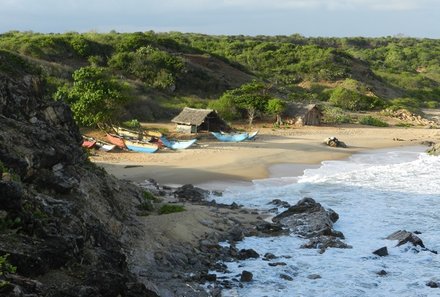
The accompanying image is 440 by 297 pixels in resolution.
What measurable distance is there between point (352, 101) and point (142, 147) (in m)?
28.8

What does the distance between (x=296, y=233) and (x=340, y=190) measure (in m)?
7.02

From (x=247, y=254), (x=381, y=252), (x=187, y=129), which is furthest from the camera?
(x=187, y=129)

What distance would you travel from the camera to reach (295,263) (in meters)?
16.0

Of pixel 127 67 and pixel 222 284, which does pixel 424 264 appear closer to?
pixel 222 284

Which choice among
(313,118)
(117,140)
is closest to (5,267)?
(117,140)

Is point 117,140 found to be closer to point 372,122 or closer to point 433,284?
point 433,284

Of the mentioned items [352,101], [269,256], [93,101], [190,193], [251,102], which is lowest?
[269,256]

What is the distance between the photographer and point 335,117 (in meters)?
46.9

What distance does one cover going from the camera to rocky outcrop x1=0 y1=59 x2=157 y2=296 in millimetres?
10047

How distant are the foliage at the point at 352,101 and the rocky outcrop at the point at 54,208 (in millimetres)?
37476

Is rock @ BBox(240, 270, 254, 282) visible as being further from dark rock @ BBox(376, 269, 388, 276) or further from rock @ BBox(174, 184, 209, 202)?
rock @ BBox(174, 184, 209, 202)

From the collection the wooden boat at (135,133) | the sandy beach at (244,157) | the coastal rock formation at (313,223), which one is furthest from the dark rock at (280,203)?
the wooden boat at (135,133)

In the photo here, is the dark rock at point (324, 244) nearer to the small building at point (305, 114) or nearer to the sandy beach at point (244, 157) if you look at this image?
the sandy beach at point (244, 157)

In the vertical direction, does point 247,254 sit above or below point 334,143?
below
